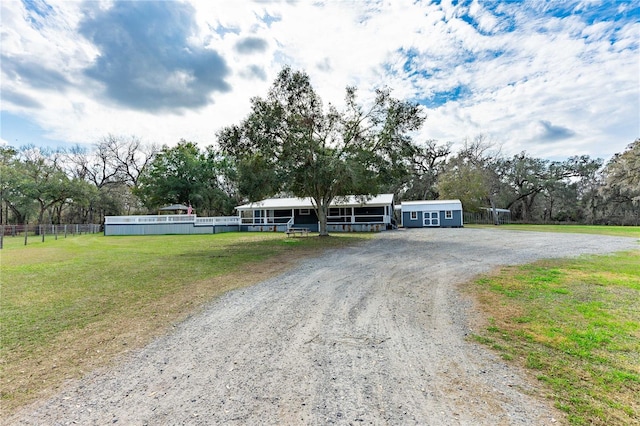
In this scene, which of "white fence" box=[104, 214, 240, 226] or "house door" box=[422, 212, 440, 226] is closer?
"white fence" box=[104, 214, 240, 226]

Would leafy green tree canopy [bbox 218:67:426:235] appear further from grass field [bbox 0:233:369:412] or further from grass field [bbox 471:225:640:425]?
grass field [bbox 471:225:640:425]

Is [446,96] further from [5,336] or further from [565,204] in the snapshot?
[565,204]

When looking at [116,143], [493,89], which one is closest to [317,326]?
[493,89]

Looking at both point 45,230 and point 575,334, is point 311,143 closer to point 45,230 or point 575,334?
point 575,334

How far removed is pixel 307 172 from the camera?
16.0 meters

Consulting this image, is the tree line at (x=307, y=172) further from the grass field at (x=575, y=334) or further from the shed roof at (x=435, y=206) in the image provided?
the grass field at (x=575, y=334)

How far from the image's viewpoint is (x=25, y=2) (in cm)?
803

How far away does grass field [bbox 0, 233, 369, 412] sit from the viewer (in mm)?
3188

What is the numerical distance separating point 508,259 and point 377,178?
30.7ft

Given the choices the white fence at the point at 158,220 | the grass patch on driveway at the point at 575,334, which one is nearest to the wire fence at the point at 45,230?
the white fence at the point at 158,220

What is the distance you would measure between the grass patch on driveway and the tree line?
390 inches

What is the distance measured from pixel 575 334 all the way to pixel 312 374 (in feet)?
11.1

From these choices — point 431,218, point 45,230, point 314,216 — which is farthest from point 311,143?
point 45,230

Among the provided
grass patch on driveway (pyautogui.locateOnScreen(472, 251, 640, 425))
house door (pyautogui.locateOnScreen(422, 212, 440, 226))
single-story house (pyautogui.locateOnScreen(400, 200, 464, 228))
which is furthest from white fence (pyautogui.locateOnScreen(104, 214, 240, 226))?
grass patch on driveway (pyautogui.locateOnScreen(472, 251, 640, 425))
